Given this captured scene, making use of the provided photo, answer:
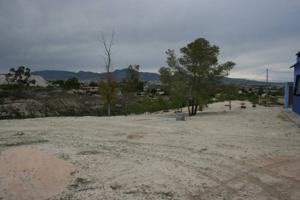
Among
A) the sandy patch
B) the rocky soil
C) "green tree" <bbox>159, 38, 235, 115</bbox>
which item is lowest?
the rocky soil

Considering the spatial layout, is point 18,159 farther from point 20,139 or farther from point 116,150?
point 20,139

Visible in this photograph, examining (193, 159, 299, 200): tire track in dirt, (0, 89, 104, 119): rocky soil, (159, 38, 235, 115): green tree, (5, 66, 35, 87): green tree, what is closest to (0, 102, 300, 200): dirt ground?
(193, 159, 299, 200): tire track in dirt

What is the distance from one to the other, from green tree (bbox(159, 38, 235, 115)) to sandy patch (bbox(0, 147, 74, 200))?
1636 centimetres

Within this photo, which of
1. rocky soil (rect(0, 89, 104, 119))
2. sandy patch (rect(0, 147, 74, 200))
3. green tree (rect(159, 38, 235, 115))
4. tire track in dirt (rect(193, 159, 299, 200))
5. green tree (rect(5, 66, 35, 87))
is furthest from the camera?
green tree (rect(5, 66, 35, 87))

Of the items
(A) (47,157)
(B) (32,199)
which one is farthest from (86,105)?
(B) (32,199)

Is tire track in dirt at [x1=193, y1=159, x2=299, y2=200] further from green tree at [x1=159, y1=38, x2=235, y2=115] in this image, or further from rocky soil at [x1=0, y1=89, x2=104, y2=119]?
rocky soil at [x1=0, y1=89, x2=104, y2=119]

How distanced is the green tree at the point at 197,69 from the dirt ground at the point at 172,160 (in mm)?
9541

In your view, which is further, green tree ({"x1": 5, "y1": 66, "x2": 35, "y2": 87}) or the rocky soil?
green tree ({"x1": 5, "y1": 66, "x2": 35, "y2": 87})

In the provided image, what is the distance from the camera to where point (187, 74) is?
25.4m

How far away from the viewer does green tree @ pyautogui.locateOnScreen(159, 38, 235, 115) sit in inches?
985

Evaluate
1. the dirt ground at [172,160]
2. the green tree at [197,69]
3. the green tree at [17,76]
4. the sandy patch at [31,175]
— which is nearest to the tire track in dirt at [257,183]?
the dirt ground at [172,160]

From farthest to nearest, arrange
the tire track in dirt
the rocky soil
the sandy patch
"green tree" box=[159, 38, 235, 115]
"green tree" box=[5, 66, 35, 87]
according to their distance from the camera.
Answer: "green tree" box=[5, 66, 35, 87] < the rocky soil < "green tree" box=[159, 38, 235, 115] < the sandy patch < the tire track in dirt

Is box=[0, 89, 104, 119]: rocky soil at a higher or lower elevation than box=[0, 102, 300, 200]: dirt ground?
lower

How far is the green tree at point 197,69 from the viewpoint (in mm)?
25031
